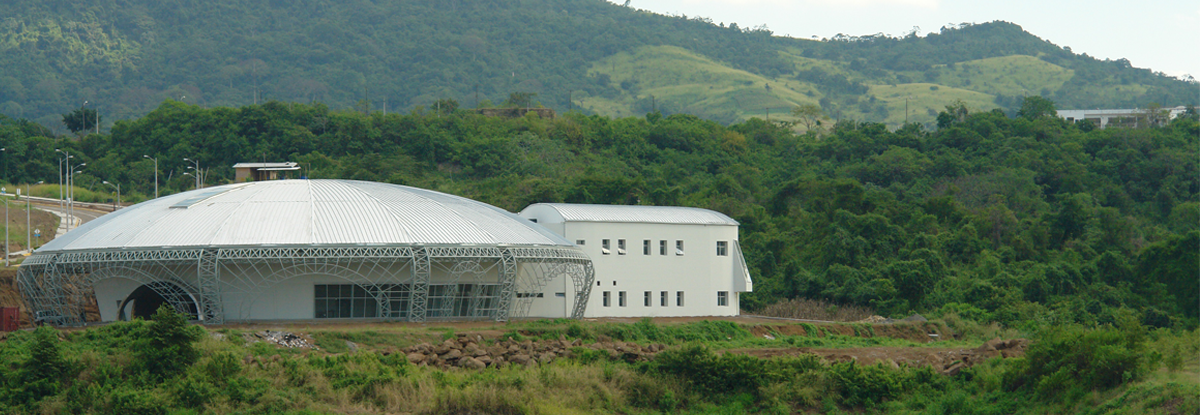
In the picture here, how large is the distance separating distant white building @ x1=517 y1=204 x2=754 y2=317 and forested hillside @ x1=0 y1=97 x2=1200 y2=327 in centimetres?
909

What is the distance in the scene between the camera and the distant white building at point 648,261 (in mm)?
50688

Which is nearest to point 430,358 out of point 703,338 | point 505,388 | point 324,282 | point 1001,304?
point 505,388

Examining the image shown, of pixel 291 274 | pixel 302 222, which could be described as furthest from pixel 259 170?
pixel 291 274

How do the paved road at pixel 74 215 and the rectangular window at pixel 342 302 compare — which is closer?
the rectangular window at pixel 342 302

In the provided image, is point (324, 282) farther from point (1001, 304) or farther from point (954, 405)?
point (1001, 304)

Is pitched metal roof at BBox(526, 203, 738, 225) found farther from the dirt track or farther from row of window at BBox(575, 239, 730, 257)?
the dirt track

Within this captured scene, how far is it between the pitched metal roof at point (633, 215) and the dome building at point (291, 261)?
170 inches

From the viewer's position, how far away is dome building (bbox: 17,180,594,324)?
134 feet

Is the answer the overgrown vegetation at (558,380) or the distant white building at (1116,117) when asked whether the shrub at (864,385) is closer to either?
the overgrown vegetation at (558,380)

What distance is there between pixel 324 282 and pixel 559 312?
1156 centimetres

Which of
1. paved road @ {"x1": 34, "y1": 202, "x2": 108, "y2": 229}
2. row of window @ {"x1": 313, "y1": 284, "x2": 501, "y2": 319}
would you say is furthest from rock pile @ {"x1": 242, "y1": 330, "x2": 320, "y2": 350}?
paved road @ {"x1": 34, "y1": 202, "x2": 108, "y2": 229}

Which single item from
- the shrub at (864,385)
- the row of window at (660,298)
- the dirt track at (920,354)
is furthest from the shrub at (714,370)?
the row of window at (660,298)

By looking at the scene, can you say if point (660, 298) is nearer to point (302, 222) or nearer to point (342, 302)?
point (342, 302)

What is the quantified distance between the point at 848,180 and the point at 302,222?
4419 centimetres
